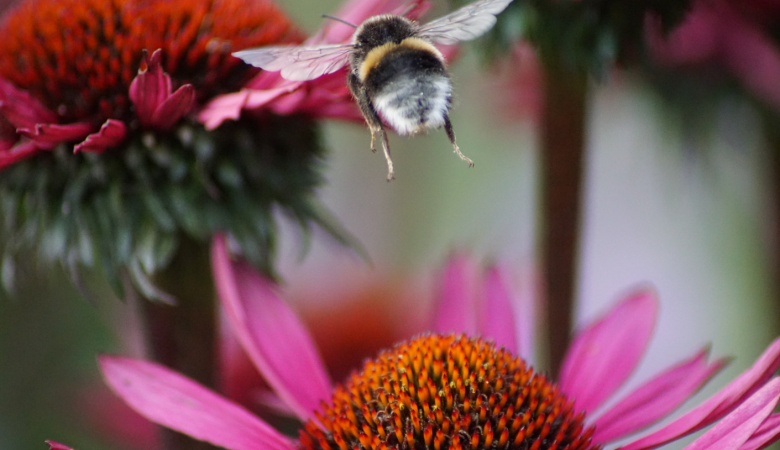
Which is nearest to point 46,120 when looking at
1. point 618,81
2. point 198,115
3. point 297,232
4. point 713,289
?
point 198,115

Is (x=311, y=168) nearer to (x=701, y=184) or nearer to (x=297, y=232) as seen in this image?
(x=297, y=232)

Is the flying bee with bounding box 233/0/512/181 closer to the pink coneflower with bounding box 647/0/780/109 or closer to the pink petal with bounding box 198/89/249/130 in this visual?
the pink petal with bounding box 198/89/249/130

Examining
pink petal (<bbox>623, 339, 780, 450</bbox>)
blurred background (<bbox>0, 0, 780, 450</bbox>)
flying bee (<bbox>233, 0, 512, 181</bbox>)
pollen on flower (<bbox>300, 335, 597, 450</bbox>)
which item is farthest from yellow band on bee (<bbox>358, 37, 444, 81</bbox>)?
pink petal (<bbox>623, 339, 780, 450</bbox>)

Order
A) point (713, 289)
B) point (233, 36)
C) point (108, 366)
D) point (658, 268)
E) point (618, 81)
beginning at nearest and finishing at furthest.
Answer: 1. point (108, 366)
2. point (233, 36)
3. point (618, 81)
4. point (713, 289)
5. point (658, 268)

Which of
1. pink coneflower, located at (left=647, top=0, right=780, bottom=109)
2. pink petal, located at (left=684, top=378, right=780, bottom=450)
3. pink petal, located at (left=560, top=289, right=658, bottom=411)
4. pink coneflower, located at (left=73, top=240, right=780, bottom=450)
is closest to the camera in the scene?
pink petal, located at (left=684, top=378, right=780, bottom=450)

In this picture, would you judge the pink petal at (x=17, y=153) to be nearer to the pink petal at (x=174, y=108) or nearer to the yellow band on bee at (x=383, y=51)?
the pink petal at (x=174, y=108)

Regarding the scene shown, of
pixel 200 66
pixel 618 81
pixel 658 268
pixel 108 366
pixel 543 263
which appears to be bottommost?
pixel 108 366
